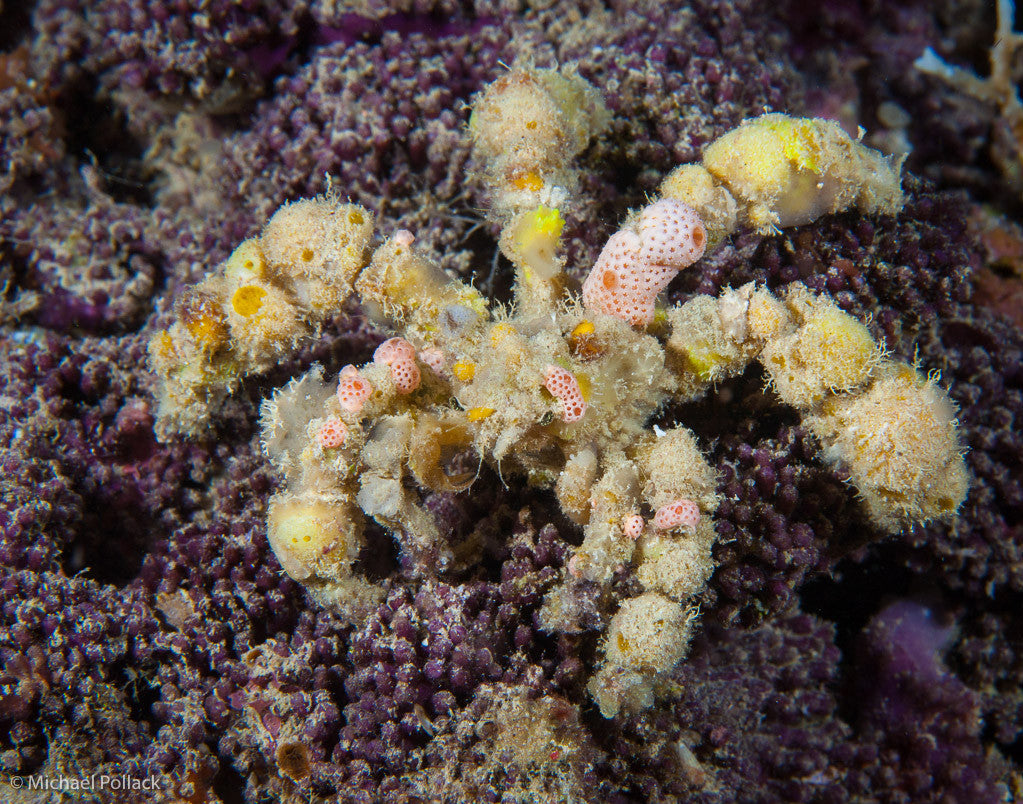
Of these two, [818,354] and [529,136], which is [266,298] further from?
[818,354]

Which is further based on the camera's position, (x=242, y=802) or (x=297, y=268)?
(x=297, y=268)

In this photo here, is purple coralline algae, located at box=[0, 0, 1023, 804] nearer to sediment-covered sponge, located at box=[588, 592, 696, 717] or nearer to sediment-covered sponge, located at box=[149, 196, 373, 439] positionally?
sediment-covered sponge, located at box=[588, 592, 696, 717]

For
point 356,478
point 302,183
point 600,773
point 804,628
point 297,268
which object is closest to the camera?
point 600,773

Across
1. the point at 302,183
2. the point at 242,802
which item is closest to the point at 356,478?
the point at 242,802

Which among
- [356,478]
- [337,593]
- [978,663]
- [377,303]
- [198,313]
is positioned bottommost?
[978,663]

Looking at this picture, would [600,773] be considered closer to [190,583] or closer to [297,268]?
[190,583]

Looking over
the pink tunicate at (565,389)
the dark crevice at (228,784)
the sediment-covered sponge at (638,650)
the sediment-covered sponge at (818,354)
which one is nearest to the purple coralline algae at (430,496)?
the dark crevice at (228,784)

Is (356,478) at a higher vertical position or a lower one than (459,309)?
lower

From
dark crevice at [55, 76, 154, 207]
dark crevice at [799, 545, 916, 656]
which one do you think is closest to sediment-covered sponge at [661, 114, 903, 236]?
dark crevice at [799, 545, 916, 656]
